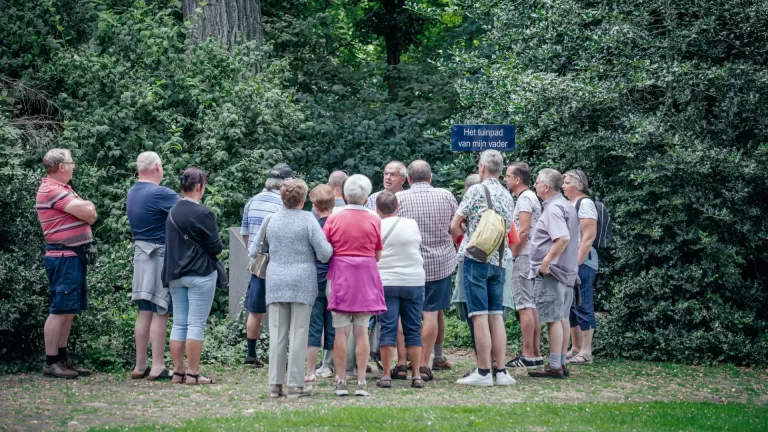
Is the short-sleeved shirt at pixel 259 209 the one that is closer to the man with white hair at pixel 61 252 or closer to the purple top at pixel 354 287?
the man with white hair at pixel 61 252

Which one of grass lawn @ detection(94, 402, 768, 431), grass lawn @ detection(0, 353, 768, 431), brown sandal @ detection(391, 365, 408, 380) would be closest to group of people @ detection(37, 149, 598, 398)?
brown sandal @ detection(391, 365, 408, 380)

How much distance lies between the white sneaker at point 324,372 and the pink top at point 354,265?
1580mm

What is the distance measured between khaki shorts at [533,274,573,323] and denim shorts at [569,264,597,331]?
1003 millimetres

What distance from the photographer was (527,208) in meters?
9.79

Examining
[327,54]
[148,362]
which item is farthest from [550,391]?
[327,54]

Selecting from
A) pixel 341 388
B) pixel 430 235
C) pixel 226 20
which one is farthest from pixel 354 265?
pixel 226 20

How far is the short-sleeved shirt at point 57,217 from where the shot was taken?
30.4 feet

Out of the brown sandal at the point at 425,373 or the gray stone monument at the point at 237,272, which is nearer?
the brown sandal at the point at 425,373

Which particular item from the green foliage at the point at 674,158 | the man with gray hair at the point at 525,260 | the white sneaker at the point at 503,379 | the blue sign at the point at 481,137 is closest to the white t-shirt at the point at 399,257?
the white sneaker at the point at 503,379

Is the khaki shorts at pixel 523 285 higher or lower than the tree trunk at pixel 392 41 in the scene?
lower

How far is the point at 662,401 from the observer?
8523 millimetres

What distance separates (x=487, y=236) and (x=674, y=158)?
332 cm

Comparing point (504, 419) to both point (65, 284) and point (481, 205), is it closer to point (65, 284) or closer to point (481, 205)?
point (481, 205)

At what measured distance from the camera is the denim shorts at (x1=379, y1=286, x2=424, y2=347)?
8.85 metres
